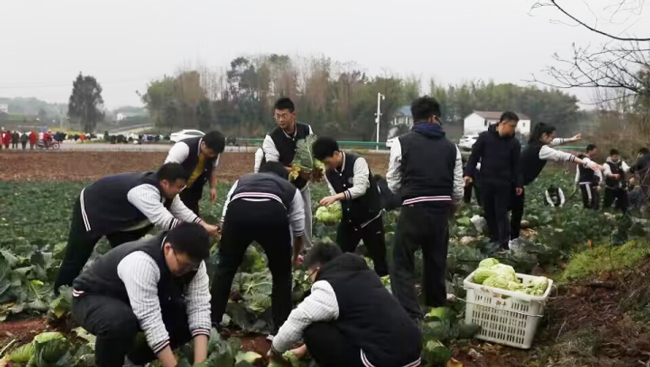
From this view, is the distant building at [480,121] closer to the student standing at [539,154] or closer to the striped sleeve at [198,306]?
the student standing at [539,154]

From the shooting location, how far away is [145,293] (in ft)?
12.5

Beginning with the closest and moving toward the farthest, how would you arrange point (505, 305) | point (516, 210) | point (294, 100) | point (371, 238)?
point (505, 305), point (371, 238), point (516, 210), point (294, 100)

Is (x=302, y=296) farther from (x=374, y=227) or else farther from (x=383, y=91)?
(x=383, y=91)

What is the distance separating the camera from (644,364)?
3951 mm

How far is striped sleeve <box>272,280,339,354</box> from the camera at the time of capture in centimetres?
363

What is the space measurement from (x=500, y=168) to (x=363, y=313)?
15.4ft

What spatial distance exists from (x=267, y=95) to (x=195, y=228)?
209 feet

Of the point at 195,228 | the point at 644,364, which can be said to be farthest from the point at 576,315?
the point at 195,228

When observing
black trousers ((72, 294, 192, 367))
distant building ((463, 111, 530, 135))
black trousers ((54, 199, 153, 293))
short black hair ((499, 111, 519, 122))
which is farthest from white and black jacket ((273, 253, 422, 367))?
distant building ((463, 111, 530, 135))

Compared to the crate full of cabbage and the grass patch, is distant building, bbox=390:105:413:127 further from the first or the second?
the crate full of cabbage

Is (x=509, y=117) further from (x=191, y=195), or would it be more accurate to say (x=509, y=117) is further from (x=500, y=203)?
(x=191, y=195)

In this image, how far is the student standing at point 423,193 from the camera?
A: 17.5ft

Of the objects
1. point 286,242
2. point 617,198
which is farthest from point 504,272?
point 617,198

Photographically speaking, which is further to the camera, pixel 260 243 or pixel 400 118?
pixel 400 118
